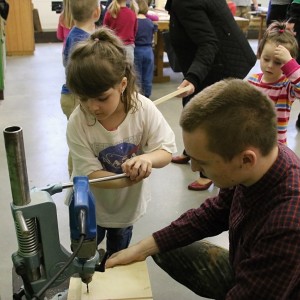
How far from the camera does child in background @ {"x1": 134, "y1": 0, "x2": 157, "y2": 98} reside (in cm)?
331

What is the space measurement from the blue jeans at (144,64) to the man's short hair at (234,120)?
8.19 feet

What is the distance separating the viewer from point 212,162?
0.86m

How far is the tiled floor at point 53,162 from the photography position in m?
1.72

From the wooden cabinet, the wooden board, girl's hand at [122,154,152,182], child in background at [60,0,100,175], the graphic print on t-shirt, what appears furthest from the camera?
the wooden cabinet

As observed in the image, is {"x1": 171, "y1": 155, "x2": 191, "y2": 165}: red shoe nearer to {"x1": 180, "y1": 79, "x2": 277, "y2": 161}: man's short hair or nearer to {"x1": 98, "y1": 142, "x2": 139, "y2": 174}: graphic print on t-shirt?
{"x1": 98, "y1": 142, "x2": 139, "y2": 174}: graphic print on t-shirt

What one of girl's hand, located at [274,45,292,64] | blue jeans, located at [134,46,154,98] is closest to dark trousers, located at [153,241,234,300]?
girl's hand, located at [274,45,292,64]

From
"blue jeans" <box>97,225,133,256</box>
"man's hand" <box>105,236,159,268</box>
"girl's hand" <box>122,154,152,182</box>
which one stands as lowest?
"blue jeans" <box>97,225,133,256</box>

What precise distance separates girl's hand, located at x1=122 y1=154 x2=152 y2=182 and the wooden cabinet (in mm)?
4880

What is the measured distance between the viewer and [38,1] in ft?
Result: 20.4

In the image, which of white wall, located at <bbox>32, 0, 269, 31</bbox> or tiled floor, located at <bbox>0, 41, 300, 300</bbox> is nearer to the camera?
tiled floor, located at <bbox>0, 41, 300, 300</bbox>

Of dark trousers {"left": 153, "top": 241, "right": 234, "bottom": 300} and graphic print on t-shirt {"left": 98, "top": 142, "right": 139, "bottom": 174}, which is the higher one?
graphic print on t-shirt {"left": 98, "top": 142, "right": 139, "bottom": 174}

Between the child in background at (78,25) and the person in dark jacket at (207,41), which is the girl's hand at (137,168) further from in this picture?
the child in background at (78,25)

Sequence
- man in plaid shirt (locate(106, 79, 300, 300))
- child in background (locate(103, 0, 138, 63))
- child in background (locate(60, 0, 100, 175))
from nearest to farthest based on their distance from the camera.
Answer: man in plaid shirt (locate(106, 79, 300, 300))
child in background (locate(60, 0, 100, 175))
child in background (locate(103, 0, 138, 63))

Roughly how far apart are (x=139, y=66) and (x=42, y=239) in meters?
2.80
